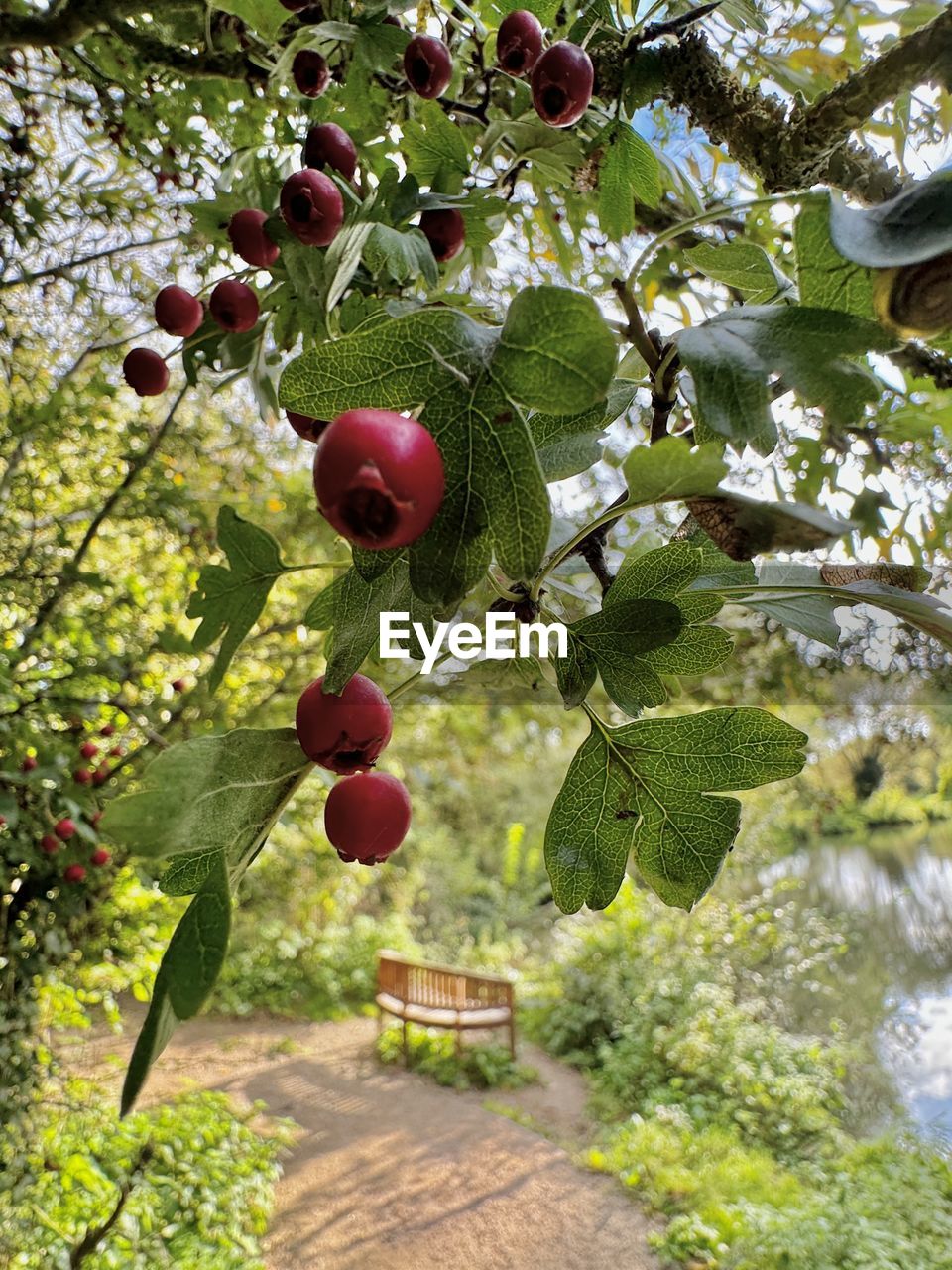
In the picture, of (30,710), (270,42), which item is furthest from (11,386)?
(270,42)

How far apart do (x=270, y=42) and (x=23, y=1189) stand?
2803mm

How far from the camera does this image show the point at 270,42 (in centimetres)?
69

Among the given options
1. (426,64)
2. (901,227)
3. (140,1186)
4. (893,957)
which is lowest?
(140,1186)

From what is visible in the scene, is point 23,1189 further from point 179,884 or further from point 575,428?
point 575,428

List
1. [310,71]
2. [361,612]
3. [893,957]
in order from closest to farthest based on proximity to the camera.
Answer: [361,612] → [310,71] → [893,957]

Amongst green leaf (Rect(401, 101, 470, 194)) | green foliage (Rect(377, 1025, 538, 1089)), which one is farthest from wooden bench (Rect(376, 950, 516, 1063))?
green leaf (Rect(401, 101, 470, 194))

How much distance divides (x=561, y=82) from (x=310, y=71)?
295mm

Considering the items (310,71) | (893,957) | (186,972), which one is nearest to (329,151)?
(310,71)

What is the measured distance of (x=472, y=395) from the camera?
0.27m

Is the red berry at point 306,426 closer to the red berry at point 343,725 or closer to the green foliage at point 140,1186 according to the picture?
the red berry at point 343,725

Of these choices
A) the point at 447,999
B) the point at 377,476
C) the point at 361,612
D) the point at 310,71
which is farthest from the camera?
the point at 447,999

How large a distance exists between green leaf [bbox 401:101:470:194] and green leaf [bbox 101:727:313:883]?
0.42 metres

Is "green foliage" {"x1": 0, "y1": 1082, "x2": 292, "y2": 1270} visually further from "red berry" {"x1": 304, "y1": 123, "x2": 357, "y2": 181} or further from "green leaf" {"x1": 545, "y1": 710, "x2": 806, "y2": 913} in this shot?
"red berry" {"x1": 304, "y1": 123, "x2": 357, "y2": 181}

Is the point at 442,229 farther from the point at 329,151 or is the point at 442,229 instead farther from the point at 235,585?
the point at 235,585
